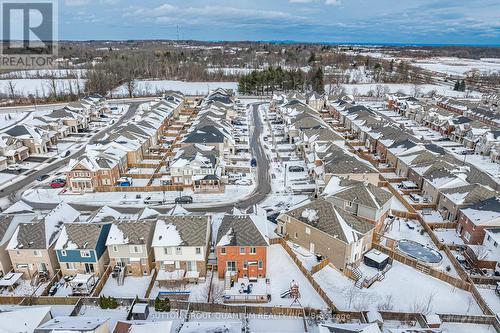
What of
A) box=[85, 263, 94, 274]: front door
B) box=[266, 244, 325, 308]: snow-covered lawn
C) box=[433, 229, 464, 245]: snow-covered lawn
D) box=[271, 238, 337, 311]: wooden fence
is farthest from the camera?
box=[433, 229, 464, 245]: snow-covered lawn

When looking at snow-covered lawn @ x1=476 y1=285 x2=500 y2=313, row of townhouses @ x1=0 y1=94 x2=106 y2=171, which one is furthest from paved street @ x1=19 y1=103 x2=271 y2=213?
snow-covered lawn @ x1=476 y1=285 x2=500 y2=313

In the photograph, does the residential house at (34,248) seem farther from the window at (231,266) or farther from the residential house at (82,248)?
the window at (231,266)

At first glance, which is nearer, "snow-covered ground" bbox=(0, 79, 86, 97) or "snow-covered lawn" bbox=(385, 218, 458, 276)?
"snow-covered lawn" bbox=(385, 218, 458, 276)

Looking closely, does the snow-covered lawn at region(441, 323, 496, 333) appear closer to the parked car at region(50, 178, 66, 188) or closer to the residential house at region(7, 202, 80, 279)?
the residential house at region(7, 202, 80, 279)

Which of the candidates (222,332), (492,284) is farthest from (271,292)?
(492,284)

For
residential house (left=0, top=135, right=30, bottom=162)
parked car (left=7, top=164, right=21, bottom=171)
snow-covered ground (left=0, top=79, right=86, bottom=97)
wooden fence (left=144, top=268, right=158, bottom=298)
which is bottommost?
wooden fence (left=144, top=268, right=158, bottom=298)

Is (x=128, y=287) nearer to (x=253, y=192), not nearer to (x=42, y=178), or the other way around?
(x=253, y=192)
